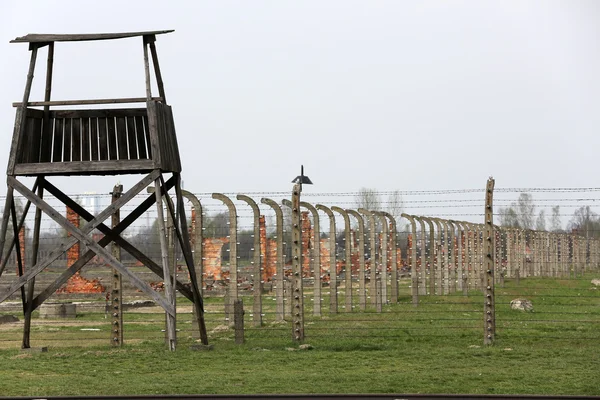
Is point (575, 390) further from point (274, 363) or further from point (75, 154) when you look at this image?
point (75, 154)

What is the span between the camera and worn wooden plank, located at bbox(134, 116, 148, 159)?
16.3 meters

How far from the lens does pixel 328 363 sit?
13.9 meters


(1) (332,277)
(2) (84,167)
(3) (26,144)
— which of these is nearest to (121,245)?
(2) (84,167)

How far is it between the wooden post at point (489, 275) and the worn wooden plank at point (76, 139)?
6.11 metres

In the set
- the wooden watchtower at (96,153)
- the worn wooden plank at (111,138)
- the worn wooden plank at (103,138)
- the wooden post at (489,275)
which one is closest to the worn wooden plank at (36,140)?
the wooden watchtower at (96,153)

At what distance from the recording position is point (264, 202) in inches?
804

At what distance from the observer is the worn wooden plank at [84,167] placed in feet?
51.8

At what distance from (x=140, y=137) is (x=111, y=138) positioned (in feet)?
1.44

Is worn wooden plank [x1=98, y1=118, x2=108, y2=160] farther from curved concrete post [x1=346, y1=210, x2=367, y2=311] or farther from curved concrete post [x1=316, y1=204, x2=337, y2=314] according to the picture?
curved concrete post [x1=346, y1=210, x2=367, y2=311]

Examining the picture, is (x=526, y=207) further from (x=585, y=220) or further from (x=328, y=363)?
(x=328, y=363)

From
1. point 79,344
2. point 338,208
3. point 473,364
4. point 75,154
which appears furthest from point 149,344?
point 338,208

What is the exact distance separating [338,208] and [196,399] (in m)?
15.3

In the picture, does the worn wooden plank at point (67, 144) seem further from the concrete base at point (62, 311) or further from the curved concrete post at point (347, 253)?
the concrete base at point (62, 311)

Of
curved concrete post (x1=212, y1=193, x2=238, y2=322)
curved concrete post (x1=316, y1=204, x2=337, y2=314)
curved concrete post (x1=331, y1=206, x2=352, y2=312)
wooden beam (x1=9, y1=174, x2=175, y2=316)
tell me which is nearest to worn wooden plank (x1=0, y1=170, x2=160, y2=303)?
wooden beam (x1=9, y1=174, x2=175, y2=316)
